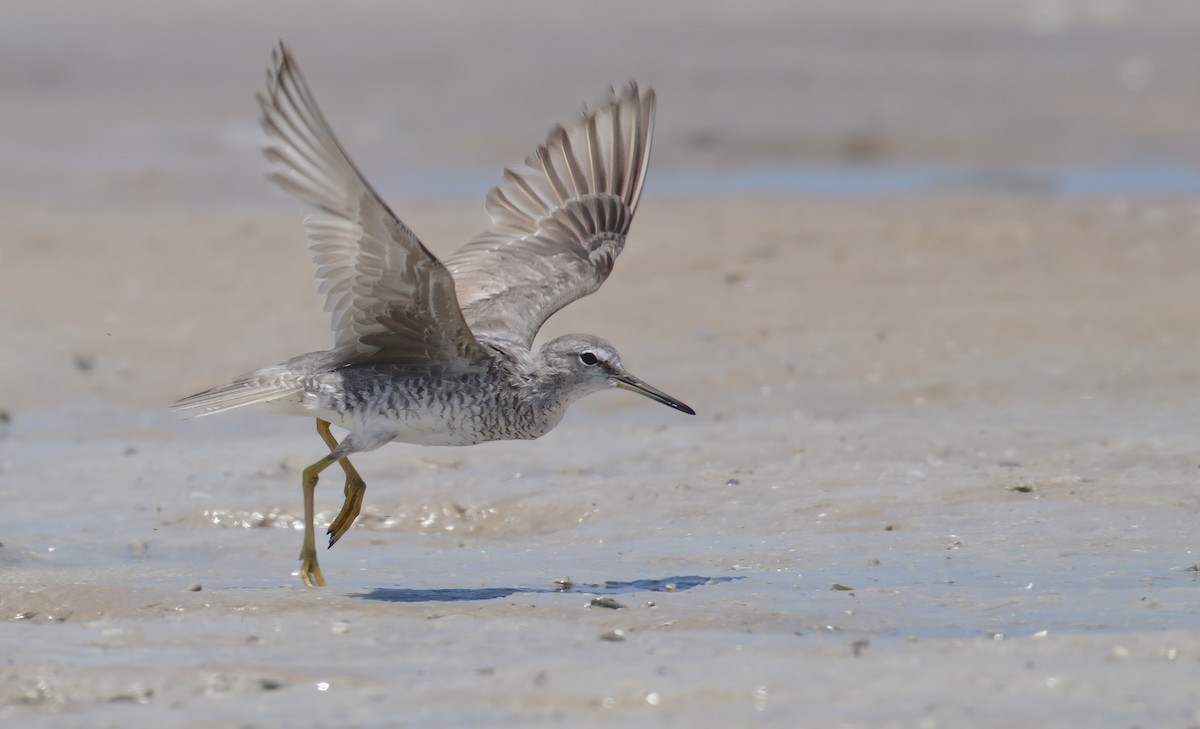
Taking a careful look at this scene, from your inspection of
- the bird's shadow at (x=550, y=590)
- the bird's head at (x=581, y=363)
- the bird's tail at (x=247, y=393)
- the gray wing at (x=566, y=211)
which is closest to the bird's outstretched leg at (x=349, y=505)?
the bird's tail at (x=247, y=393)

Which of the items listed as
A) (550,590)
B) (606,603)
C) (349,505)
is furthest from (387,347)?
(606,603)

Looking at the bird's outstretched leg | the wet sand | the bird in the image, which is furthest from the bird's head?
the bird's outstretched leg

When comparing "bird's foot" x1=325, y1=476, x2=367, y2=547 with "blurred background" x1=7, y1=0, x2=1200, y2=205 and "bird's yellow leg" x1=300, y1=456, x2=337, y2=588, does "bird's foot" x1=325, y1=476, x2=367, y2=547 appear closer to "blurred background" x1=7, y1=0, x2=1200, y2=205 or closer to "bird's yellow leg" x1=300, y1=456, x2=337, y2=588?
"bird's yellow leg" x1=300, y1=456, x2=337, y2=588

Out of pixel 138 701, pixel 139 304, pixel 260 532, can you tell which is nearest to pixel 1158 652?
pixel 138 701

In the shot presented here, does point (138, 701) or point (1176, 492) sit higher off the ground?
point (1176, 492)

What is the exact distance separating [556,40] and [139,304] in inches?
594

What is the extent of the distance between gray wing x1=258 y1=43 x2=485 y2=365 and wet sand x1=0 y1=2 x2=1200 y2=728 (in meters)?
0.95

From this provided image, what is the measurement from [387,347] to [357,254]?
589 mm

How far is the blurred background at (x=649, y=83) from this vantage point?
1933 centimetres

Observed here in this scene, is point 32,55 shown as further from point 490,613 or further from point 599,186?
point 490,613

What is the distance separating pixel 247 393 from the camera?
7.77 meters

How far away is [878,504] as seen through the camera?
8.20 meters

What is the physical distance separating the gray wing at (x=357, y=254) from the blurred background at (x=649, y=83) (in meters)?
10.1

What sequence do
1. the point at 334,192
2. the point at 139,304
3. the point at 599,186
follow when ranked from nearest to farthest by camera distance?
the point at 334,192, the point at 599,186, the point at 139,304
